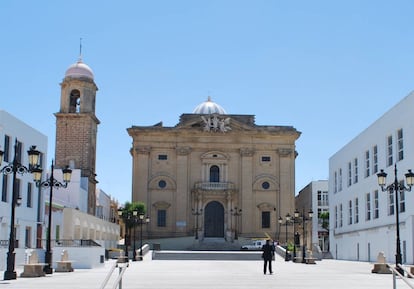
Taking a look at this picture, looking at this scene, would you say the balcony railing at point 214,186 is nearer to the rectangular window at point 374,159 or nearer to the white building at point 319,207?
the white building at point 319,207

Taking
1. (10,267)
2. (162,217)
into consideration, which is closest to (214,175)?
(162,217)

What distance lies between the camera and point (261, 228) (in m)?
70.8

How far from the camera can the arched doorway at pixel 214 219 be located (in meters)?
70.6

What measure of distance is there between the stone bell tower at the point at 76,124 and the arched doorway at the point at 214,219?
12.9m

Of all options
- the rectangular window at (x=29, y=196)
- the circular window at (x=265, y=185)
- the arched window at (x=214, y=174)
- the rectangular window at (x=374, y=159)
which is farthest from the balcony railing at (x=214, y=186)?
the rectangular window at (x=29, y=196)

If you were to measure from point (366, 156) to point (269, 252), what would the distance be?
22.3 meters

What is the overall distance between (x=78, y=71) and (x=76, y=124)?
487 cm

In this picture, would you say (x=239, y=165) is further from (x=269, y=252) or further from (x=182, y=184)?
(x=269, y=252)

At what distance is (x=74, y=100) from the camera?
Answer: 64125mm

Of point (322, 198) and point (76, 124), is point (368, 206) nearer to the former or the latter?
point (76, 124)

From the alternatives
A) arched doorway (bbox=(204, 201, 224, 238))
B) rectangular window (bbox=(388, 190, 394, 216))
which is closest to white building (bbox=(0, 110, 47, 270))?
rectangular window (bbox=(388, 190, 394, 216))

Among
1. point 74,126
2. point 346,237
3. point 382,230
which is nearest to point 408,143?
point 382,230

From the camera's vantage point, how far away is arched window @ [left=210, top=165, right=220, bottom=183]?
71.6 m

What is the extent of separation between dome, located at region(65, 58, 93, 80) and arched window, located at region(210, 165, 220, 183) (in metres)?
16.2
